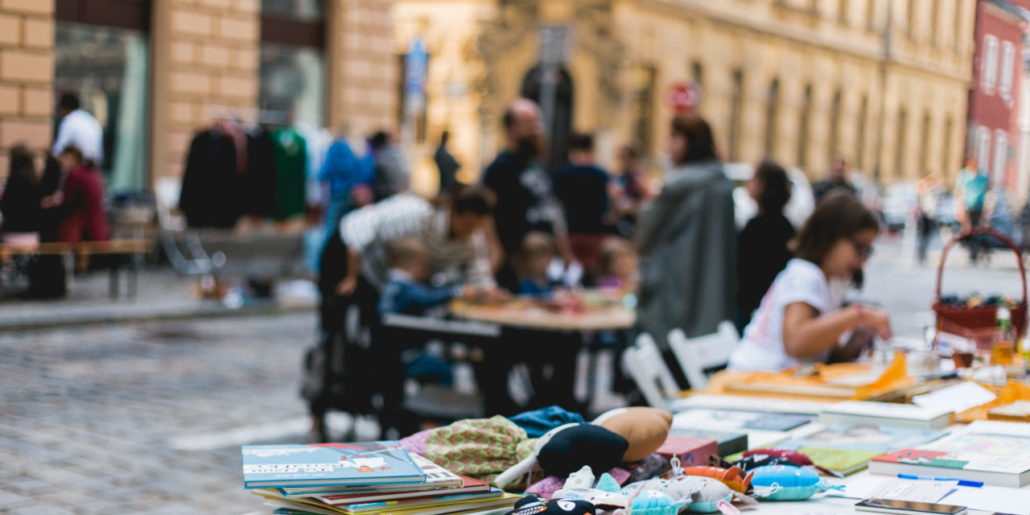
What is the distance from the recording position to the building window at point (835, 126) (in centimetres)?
3866

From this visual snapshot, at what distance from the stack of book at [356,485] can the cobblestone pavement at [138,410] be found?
276 centimetres

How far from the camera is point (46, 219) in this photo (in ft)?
45.9

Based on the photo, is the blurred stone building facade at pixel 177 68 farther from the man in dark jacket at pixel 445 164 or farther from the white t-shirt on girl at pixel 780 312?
the white t-shirt on girl at pixel 780 312

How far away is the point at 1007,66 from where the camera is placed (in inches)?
280

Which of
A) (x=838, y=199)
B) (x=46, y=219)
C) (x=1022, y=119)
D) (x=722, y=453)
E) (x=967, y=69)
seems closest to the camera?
(x=722, y=453)

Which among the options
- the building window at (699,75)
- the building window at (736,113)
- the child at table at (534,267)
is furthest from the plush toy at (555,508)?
the building window at (736,113)

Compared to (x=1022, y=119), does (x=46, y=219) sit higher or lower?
lower

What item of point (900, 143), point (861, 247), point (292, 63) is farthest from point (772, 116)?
point (861, 247)

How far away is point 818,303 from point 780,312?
150 mm

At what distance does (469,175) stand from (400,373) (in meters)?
22.0

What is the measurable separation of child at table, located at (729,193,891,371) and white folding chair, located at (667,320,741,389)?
0.17 meters

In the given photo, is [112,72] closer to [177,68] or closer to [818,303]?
[177,68]

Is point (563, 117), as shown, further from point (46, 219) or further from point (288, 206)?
point (46, 219)

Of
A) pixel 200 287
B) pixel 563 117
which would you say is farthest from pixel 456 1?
pixel 200 287
